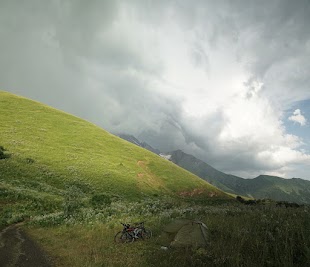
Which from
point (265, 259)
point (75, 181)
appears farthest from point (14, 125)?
point (265, 259)

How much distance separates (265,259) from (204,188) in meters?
74.5

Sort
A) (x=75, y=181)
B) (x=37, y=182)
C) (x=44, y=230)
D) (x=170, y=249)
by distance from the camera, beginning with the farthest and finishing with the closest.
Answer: (x=75, y=181) → (x=37, y=182) → (x=44, y=230) → (x=170, y=249)

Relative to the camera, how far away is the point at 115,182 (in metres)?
58.8

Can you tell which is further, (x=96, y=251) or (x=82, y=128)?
(x=82, y=128)

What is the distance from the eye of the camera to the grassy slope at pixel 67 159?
50.1m

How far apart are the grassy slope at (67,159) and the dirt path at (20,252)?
1904 centimetres

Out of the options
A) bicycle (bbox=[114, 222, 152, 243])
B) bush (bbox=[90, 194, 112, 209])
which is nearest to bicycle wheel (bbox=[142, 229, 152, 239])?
bicycle (bbox=[114, 222, 152, 243])

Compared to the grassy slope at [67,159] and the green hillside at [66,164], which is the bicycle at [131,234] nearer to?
the green hillside at [66,164]

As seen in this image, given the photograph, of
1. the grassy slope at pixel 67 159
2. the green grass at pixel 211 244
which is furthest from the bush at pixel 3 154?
the green grass at pixel 211 244

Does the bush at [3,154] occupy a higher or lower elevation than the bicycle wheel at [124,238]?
higher

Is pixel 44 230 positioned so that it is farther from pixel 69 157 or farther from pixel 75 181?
pixel 69 157

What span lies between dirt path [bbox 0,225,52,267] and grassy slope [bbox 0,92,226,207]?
62.5 feet

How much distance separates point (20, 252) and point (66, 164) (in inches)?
1805

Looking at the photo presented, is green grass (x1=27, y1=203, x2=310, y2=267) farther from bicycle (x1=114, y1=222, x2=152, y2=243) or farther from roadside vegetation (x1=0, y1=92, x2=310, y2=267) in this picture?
bicycle (x1=114, y1=222, x2=152, y2=243)
